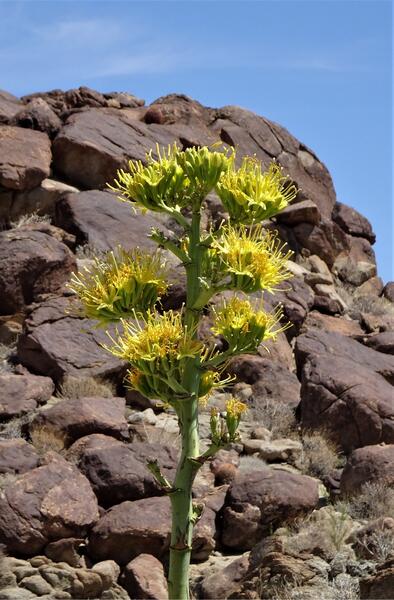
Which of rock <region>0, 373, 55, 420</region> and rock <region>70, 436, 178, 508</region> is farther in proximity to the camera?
rock <region>0, 373, 55, 420</region>

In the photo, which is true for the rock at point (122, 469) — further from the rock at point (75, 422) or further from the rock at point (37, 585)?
the rock at point (37, 585)

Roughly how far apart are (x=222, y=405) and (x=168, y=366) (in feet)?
35.1

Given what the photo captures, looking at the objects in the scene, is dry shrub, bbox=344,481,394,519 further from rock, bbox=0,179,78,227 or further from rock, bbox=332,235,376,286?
rock, bbox=332,235,376,286

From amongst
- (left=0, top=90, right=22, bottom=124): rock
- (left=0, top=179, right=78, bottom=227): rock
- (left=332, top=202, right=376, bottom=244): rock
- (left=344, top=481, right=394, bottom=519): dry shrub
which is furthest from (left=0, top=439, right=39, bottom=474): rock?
(left=332, top=202, right=376, bottom=244): rock

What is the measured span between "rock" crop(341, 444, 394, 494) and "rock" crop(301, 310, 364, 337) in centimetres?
741

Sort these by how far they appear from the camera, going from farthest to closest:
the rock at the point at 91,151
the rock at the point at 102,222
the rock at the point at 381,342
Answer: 1. the rock at the point at 91,151
2. the rock at the point at 102,222
3. the rock at the point at 381,342

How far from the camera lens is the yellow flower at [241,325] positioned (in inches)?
308

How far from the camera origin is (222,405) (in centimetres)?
1806

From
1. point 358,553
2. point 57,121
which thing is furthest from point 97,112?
point 358,553

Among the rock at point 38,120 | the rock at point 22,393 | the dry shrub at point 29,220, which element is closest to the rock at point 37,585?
the rock at point 22,393

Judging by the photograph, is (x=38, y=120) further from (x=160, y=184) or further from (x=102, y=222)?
(x=160, y=184)

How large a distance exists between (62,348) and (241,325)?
34.9ft

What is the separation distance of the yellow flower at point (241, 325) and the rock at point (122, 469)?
6293mm

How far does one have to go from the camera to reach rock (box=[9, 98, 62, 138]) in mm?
26109
